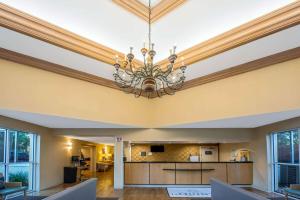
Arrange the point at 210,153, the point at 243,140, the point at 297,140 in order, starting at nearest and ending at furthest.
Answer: the point at 297,140
the point at 243,140
the point at 210,153

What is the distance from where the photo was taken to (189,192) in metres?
8.80

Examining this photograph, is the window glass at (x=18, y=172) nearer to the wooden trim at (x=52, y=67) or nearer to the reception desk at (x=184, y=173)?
the reception desk at (x=184, y=173)

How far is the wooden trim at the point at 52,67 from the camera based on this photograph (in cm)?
504

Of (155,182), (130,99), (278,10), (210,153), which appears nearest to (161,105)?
(130,99)

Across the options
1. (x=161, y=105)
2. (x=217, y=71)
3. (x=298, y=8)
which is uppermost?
(x=298, y=8)

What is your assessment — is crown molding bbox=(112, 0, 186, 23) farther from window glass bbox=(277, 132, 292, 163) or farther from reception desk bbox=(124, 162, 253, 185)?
reception desk bbox=(124, 162, 253, 185)

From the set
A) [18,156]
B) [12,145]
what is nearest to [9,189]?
[12,145]

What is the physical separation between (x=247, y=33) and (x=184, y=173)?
21.9 ft

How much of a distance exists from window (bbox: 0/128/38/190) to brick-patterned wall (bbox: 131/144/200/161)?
489cm

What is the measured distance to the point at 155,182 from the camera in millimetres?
10008

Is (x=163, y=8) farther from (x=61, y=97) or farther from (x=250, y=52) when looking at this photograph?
(x=61, y=97)

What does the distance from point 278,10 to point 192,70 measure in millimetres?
2544

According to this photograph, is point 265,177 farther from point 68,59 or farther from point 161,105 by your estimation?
point 68,59

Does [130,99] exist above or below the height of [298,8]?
below
